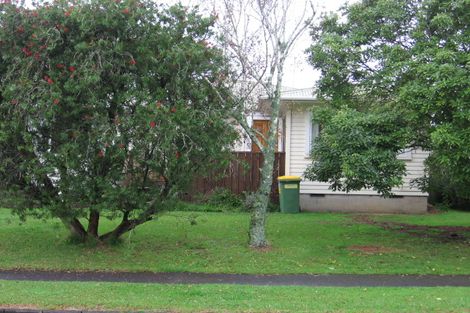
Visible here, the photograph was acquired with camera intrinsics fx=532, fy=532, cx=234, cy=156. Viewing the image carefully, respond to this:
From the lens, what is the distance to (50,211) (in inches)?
367

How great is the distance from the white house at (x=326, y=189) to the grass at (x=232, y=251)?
142 inches

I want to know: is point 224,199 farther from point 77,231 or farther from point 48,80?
point 48,80

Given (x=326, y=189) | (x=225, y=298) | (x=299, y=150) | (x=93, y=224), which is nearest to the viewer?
(x=225, y=298)

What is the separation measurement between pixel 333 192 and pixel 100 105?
1038cm

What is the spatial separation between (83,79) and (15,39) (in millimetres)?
1615

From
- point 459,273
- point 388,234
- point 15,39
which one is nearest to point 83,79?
point 15,39

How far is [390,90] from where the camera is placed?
11523 millimetres

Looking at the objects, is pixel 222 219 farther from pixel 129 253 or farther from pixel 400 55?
pixel 400 55

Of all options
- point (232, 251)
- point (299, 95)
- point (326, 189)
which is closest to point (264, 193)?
point (232, 251)

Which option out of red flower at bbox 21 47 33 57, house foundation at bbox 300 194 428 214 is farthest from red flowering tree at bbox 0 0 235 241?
house foundation at bbox 300 194 428 214

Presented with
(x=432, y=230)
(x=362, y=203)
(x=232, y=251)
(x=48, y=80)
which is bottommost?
(x=232, y=251)

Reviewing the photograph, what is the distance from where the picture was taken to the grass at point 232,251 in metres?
9.38

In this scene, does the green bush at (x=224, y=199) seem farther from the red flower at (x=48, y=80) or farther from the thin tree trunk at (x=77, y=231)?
the red flower at (x=48, y=80)

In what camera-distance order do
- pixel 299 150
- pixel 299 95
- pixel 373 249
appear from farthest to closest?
pixel 299 95 < pixel 299 150 < pixel 373 249
